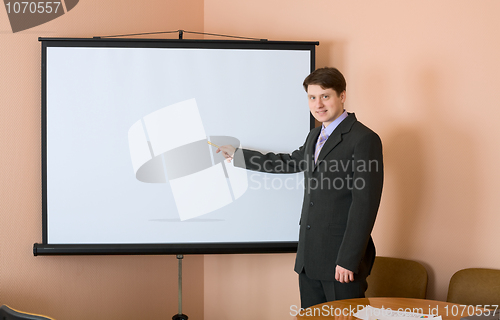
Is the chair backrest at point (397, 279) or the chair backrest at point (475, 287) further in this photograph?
the chair backrest at point (397, 279)

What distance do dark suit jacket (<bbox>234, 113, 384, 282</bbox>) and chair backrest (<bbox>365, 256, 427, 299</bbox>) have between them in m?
0.55

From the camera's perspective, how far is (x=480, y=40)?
2.07m

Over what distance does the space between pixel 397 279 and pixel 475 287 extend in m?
0.39

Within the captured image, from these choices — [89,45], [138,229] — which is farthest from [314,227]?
[89,45]

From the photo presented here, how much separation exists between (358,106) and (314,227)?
3.23 ft

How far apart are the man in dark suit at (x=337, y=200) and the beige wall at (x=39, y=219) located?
1173mm

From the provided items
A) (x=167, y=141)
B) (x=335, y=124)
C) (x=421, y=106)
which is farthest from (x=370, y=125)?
(x=167, y=141)

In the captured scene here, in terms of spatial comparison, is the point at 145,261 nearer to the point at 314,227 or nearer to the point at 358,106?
the point at 314,227

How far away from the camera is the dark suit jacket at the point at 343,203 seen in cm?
168

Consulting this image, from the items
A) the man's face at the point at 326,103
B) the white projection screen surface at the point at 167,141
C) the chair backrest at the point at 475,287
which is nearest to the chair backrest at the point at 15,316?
the white projection screen surface at the point at 167,141

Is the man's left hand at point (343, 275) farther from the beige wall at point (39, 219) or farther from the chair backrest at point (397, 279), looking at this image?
the beige wall at point (39, 219)

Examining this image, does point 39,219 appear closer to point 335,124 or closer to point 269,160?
point 269,160

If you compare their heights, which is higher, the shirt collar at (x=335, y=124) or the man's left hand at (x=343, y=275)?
the shirt collar at (x=335, y=124)

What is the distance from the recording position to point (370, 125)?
242 cm
